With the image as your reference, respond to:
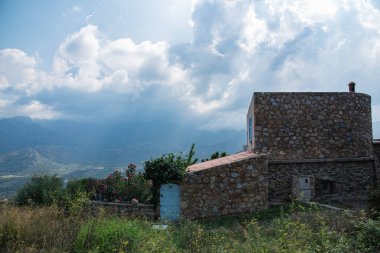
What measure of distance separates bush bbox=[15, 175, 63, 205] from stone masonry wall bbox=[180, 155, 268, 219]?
5.10m

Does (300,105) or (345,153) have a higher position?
(300,105)

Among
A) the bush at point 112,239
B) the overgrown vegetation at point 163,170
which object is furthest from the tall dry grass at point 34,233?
the overgrown vegetation at point 163,170

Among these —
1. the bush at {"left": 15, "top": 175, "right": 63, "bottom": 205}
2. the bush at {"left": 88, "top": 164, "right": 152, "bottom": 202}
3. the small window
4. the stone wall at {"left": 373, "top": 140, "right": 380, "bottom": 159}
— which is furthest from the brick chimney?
the bush at {"left": 15, "top": 175, "right": 63, "bottom": 205}

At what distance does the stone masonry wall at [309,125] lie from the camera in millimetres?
16203

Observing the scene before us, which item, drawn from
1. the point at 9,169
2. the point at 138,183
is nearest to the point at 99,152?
the point at 9,169

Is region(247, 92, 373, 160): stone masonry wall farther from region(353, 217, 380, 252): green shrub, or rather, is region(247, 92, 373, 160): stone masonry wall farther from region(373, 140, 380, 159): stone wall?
region(353, 217, 380, 252): green shrub

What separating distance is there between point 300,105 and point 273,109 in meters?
1.40

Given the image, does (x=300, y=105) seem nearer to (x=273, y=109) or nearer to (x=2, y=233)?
(x=273, y=109)

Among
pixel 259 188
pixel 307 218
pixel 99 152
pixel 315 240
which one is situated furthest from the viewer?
pixel 99 152

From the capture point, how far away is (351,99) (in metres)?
17.0

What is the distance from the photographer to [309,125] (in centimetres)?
1655

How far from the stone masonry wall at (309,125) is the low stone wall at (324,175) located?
1.12 feet

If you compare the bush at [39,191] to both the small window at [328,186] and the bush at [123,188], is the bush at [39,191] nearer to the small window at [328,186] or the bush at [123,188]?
the bush at [123,188]

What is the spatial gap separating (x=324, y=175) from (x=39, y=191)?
1298cm
